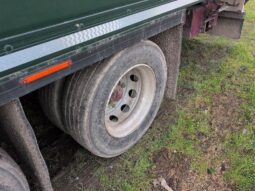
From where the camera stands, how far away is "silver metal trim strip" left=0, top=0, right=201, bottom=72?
155cm

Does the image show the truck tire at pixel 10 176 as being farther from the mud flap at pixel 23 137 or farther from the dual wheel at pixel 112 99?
the dual wheel at pixel 112 99

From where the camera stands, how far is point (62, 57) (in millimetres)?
1811

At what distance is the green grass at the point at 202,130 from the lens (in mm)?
2945

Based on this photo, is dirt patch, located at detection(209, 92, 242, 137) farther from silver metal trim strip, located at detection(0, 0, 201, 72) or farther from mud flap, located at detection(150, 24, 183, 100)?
silver metal trim strip, located at detection(0, 0, 201, 72)

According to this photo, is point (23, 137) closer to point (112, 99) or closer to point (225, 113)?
point (112, 99)

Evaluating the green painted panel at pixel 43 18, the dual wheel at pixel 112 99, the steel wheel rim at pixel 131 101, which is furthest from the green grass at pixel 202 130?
the green painted panel at pixel 43 18

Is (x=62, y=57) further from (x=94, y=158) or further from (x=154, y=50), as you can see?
(x=94, y=158)

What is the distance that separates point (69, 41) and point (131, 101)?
1.42m

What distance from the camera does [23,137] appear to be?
6.36ft

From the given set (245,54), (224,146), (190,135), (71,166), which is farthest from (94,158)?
(245,54)

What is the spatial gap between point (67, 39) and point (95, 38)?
236mm

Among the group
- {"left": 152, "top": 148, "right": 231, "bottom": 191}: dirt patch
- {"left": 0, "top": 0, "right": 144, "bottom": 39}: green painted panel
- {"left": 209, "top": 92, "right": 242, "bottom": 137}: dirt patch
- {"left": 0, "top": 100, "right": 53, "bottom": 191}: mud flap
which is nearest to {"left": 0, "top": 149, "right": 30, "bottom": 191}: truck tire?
{"left": 0, "top": 100, "right": 53, "bottom": 191}: mud flap

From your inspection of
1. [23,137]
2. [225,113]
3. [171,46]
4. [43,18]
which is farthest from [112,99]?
[225,113]

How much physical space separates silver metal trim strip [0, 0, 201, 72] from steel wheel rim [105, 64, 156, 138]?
59cm
